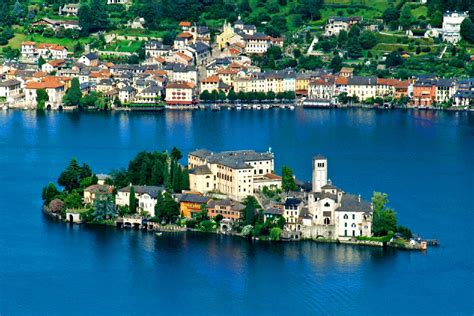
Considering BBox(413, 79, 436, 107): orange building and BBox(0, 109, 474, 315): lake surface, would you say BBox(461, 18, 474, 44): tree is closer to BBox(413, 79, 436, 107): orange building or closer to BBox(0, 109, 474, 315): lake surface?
BBox(413, 79, 436, 107): orange building

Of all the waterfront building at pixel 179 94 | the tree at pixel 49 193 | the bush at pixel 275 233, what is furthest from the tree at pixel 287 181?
the waterfront building at pixel 179 94

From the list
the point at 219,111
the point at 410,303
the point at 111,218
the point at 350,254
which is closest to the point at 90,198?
the point at 111,218

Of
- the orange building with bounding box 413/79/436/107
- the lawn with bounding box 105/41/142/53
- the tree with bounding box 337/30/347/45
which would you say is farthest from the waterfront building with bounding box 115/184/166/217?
the lawn with bounding box 105/41/142/53

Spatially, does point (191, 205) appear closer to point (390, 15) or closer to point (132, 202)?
point (132, 202)

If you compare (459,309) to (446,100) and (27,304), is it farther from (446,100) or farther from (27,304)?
(446,100)

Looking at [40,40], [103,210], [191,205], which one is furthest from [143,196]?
[40,40]

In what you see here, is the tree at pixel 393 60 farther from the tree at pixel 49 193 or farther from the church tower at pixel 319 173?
the tree at pixel 49 193
